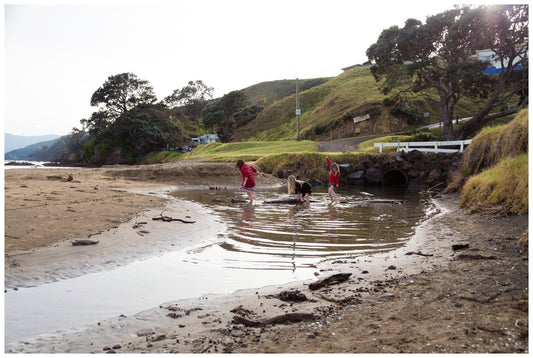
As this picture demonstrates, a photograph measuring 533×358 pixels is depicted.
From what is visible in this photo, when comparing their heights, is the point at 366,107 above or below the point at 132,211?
Result: above

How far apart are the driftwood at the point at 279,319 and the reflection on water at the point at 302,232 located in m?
2.82

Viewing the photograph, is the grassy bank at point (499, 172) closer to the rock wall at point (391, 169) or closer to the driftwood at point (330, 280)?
the driftwood at point (330, 280)

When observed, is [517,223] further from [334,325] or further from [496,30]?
[496,30]

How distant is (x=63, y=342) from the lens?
425cm

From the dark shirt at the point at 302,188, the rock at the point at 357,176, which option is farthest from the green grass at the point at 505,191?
the rock at the point at 357,176

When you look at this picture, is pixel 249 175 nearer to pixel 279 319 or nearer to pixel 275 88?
pixel 279 319

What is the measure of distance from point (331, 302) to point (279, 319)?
94 cm

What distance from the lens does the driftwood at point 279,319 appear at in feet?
14.9

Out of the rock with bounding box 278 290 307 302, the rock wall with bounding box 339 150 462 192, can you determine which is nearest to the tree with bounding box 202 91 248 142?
the rock wall with bounding box 339 150 462 192

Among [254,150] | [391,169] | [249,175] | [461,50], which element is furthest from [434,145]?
[254,150]

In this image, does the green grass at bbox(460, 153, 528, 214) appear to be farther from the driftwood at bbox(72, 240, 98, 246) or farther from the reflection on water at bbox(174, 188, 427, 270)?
the driftwood at bbox(72, 240, 98, 246)

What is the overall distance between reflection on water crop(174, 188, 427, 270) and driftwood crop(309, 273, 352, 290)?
4.19 feet

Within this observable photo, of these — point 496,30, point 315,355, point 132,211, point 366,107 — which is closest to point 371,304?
point 315,355

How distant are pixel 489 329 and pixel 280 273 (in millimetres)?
3832
